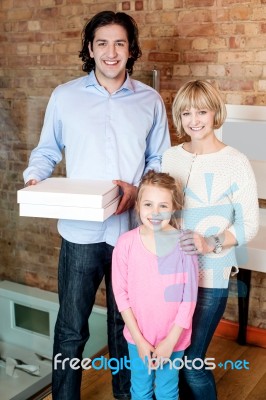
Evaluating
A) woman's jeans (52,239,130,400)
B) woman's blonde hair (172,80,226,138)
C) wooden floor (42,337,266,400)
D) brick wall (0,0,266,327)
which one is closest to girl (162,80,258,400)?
woman's blonde hair (172,80,226,138)

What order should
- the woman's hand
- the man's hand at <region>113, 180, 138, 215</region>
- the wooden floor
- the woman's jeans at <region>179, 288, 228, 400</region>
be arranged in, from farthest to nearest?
the wooden floor < the man's hand at <region>113, 180, 138, 215</region> < the woman's jeans at <region>179, 288, 228, 400</region> < the woman's hand

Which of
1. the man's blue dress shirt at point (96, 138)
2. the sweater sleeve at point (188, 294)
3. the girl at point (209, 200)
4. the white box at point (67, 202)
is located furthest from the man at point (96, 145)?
the sweater sleeve at point (188, 294)

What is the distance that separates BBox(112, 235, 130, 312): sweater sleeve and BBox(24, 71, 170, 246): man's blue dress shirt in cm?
23

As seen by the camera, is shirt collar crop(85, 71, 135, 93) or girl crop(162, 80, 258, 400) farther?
shirt collar crop(85, 71, 135, 93)

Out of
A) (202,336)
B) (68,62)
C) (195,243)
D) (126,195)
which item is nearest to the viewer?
(195,243)

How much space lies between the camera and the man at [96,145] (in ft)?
6.51

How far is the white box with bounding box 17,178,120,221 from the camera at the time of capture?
1760 mm

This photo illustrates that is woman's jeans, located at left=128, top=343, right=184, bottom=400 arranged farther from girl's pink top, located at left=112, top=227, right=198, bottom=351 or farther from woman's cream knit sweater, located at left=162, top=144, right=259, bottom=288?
woman's cream knit sweater, located at left=162, top=144, right=259, bottom=288

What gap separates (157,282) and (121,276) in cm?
14

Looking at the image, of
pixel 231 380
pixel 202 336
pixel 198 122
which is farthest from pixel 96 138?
pixel 231 380

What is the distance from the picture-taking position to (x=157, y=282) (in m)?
1.74

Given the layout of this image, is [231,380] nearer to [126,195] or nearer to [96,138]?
[126,195]

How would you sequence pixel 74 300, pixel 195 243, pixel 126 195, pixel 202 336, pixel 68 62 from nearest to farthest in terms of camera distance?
1. pixel 195 243
2. pixel 202 336
3. pixel 126 195
4. pixel 74 300
5. pixel 68 62

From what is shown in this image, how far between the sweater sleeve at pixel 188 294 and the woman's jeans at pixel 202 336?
0.06m
